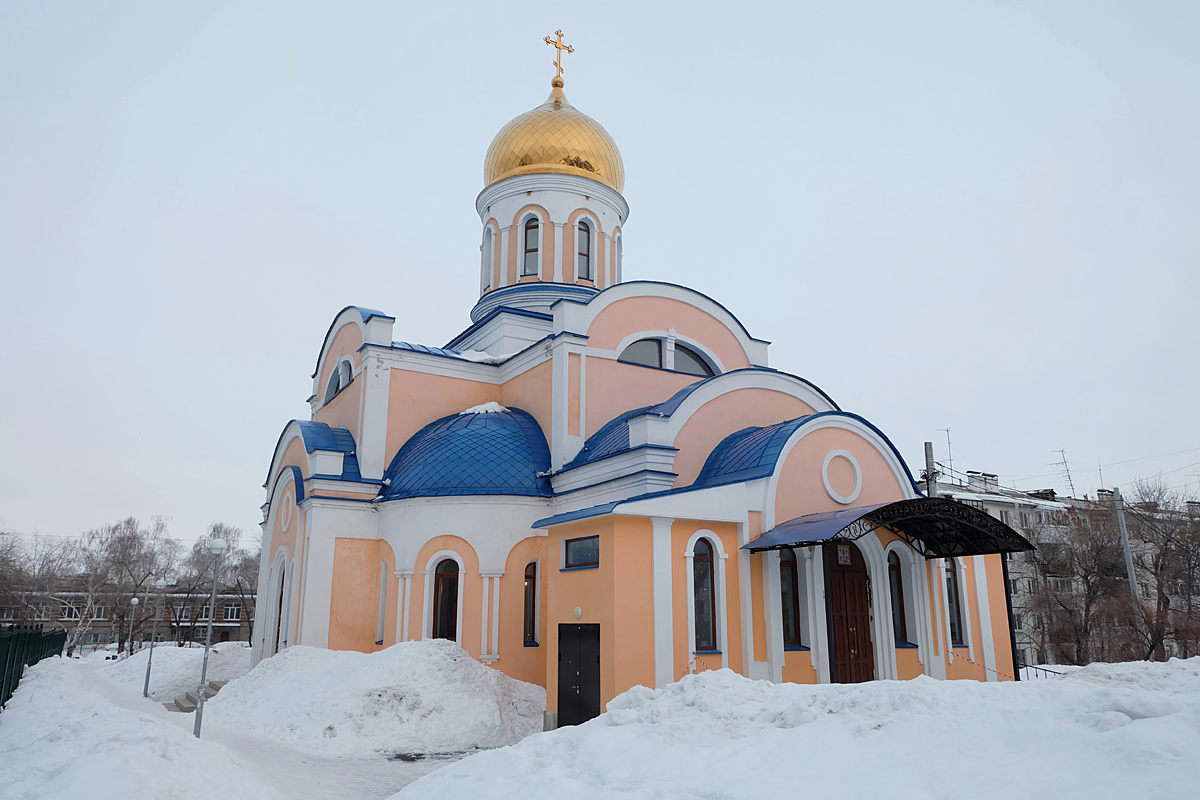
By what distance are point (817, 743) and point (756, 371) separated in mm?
9483

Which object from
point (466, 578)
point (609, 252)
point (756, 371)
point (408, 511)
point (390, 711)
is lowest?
point (390, 711)

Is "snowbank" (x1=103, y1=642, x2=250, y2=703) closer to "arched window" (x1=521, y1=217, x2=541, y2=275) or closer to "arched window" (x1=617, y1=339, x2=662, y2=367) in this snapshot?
"arched window" (x1=617, y1=339, x2=662, y2=367)

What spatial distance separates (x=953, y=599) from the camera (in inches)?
532

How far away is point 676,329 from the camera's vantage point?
17141mm

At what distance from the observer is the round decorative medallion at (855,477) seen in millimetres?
12586

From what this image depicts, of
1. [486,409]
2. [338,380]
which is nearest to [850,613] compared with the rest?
[486,409]

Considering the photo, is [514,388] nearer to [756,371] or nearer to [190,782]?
[756,371]

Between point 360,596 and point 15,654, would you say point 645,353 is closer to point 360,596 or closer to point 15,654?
point 360,596

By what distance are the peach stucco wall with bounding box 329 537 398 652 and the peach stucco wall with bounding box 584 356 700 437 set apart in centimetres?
457

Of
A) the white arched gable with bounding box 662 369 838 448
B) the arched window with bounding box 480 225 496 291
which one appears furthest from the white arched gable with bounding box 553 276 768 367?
the arched window with bounding box 480 225 496 291

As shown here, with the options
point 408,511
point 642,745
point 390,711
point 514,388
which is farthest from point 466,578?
point 642,745

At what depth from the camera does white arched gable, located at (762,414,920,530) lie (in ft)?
39.1

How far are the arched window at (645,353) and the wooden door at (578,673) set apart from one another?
20.8ft

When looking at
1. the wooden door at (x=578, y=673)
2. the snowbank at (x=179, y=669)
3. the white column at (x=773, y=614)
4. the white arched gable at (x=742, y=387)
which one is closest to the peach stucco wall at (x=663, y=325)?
the white arched gable at (x=742, y=387)
